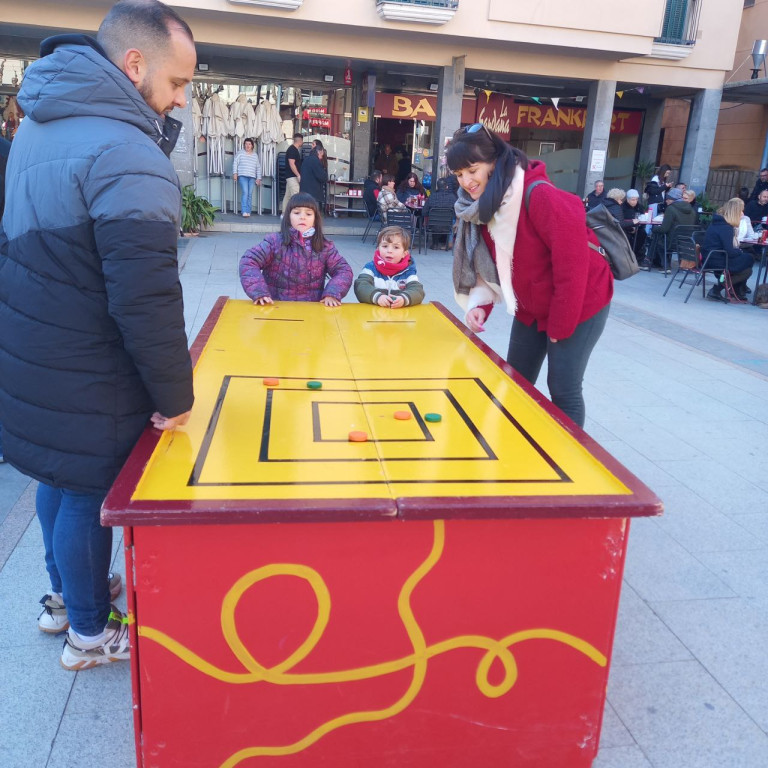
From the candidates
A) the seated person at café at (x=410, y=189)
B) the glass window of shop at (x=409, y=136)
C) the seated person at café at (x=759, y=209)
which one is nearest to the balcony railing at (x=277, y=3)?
the seated person at café at (x=410, y=189)

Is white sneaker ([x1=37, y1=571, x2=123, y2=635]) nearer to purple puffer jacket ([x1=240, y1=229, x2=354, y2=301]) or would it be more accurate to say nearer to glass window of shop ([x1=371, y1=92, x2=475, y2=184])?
purple puffer jacket ([x1=240, y1=229, x2=354, y2=301])

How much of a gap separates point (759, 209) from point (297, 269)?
9958 mm

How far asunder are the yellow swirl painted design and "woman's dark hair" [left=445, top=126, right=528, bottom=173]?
4.68ft

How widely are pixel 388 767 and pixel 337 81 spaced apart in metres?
14.7

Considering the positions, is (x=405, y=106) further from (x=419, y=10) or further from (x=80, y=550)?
(x=80, y=550)

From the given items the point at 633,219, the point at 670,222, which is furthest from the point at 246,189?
the point at 670,222

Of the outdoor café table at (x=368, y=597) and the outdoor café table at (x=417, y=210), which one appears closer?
the outdoor café table at (x=368, y=597)

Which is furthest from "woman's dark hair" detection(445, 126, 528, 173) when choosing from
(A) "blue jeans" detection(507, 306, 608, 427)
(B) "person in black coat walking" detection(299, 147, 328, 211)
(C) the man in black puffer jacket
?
(B) "person in black coat walking" detection(299, 147, 328, 211)

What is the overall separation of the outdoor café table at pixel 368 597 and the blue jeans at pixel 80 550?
0.33 m

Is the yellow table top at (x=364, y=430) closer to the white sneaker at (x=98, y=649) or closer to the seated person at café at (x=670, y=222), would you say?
the white sneaker at (x=98, y=649)

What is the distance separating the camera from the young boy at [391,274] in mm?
3755

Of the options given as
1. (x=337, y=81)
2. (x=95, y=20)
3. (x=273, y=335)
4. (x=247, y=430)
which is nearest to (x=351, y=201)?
(x=337, y=81)

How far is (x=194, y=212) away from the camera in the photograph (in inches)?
446

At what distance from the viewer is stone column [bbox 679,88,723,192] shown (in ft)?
44.6
